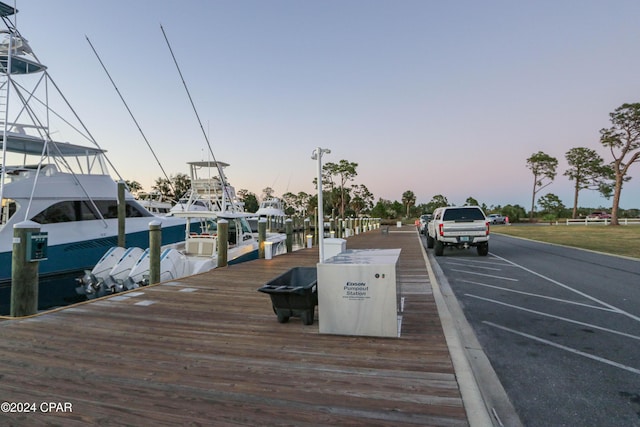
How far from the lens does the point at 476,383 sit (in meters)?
2.95

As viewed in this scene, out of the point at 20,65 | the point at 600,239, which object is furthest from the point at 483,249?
the point at 20,65

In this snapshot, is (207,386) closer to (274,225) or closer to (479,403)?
(479,403)

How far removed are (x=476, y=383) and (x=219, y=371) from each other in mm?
2304

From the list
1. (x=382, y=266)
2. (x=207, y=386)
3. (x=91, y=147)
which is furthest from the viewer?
(x=91, y=147)

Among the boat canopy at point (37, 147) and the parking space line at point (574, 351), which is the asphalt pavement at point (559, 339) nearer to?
the parking space line at point (574, 351)

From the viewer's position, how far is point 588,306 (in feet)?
20.1

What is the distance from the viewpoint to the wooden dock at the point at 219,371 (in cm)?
250

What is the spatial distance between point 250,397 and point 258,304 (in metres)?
3.18

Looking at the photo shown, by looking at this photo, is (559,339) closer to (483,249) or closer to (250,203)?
(483,249)

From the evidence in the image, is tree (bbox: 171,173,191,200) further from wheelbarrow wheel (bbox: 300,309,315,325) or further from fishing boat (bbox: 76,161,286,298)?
wheelbarrow wheel (bbox: 300,309,315,325)

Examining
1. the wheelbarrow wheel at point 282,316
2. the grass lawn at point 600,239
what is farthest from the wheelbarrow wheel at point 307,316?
the grass lawn at point 600,239

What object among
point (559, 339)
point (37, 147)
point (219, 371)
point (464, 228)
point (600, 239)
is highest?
point (37, 147)

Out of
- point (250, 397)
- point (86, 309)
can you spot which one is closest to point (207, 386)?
point (250, 397)

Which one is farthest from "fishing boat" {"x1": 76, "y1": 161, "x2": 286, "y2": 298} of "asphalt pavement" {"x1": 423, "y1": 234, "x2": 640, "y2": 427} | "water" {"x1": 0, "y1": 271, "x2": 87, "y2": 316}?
"asphalt pavement" {"x1": 423, "y1": 234, "x2": 640, "y2": 427}
